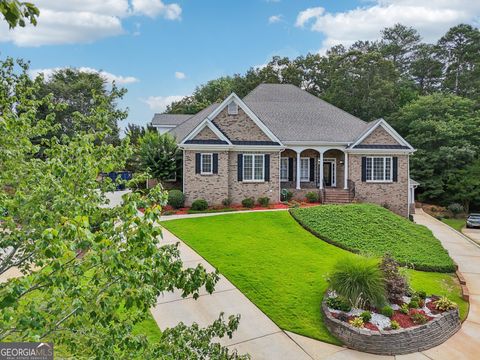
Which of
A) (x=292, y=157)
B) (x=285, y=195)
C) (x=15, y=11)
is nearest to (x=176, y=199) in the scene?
(x=285, y=195)

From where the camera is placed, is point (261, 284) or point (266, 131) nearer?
point (261, 284)

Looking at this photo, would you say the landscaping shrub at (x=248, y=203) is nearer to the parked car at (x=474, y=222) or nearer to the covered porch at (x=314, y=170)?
the covered porch at (x=314, y=170)

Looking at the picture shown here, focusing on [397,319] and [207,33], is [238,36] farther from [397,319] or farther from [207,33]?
[397,319]

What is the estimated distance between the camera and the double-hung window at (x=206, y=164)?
20422 millimetres

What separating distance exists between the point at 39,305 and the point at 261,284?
24.7 feet

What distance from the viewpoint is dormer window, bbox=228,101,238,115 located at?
839 inches

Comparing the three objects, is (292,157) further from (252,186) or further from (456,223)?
(456,223)

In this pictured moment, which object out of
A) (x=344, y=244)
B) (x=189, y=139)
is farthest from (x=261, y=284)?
(x=189, y=139)

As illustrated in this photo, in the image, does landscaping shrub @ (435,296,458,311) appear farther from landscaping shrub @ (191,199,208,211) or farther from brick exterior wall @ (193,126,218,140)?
brick exterior wall @ (193,126,218,140)

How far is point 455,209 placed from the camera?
98.4 feet

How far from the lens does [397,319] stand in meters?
7.85

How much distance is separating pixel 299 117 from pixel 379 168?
316 inches

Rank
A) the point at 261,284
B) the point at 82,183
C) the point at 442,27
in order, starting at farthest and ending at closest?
the point at 442,27
the point at 261,284
the point at 82,183

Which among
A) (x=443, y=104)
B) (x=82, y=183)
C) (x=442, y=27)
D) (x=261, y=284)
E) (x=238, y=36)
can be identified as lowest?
(x=261, y=284)
